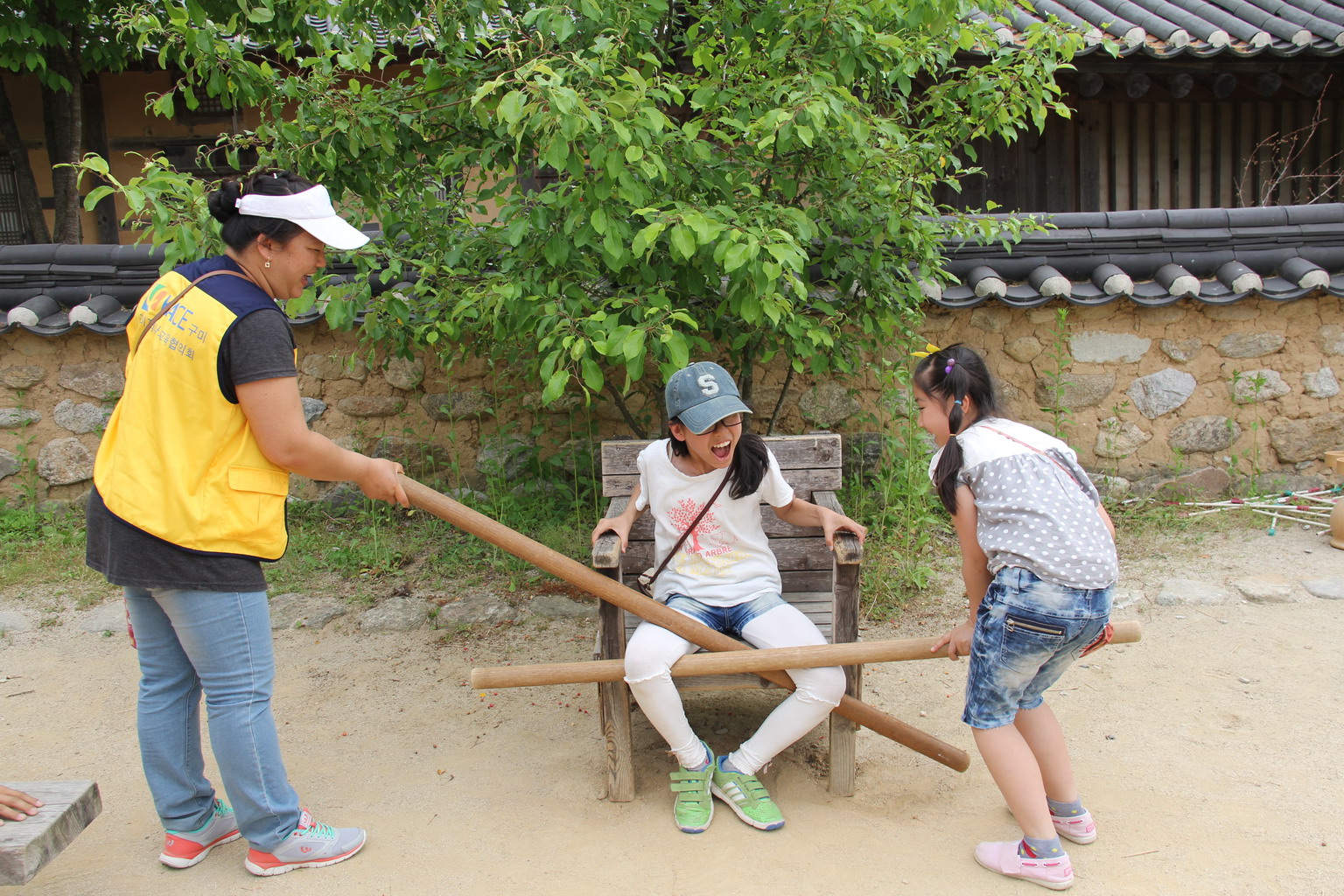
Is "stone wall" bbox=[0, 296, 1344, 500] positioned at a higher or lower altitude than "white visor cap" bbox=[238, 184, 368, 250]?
lower

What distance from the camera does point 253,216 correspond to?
87.5 inches

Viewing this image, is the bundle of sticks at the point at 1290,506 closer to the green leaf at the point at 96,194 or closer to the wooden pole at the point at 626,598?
the wooden pole at the point at 626,598

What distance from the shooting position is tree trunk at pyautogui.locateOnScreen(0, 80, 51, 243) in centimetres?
635

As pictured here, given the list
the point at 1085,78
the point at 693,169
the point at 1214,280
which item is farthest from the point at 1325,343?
the point at 693,169

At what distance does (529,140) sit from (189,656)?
6.84ft

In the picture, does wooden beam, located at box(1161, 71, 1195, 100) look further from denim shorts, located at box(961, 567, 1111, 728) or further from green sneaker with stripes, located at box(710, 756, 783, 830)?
green sneaker with stripes, located at box(710, 756, 783, 830)

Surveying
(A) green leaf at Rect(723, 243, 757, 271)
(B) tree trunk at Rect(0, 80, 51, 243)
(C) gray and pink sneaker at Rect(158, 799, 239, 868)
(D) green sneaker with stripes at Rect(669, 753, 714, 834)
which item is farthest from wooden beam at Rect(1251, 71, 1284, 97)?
(B) tree trunk at Rect(0, 80, 51, 243)

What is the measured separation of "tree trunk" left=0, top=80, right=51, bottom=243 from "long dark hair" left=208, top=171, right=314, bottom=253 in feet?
17.1

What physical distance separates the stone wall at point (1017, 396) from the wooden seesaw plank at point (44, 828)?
9.77ft

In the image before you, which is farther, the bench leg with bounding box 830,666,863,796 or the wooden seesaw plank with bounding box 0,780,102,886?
the bench leg with bounding box 830,666,863,796

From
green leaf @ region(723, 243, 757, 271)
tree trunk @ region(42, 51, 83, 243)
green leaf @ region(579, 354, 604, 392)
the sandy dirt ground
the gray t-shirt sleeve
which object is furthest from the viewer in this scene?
tree trunk @ region(42, 51, 83, 243)

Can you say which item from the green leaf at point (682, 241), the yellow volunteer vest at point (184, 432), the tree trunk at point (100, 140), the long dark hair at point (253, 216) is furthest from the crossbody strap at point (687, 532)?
the tree trunk at point (100, 140)

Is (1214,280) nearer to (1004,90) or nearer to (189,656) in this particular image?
(1004,90)

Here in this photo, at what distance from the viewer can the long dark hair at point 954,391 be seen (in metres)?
2.33
